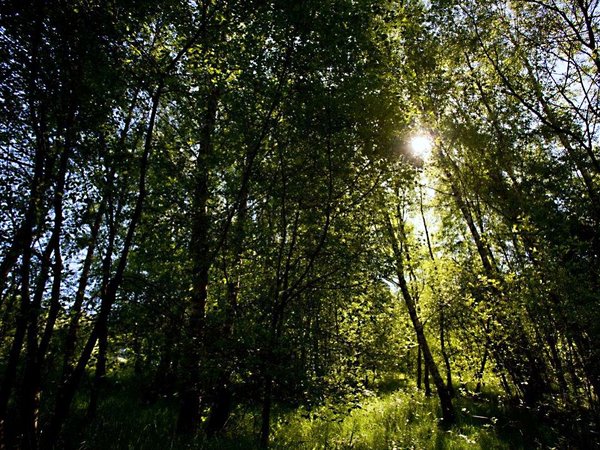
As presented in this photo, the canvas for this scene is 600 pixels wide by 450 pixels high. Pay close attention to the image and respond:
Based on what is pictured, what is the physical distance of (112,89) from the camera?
4.37m

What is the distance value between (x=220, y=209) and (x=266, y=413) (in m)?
3.62

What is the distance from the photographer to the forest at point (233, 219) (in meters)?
4.49

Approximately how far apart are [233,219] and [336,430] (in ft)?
22.6

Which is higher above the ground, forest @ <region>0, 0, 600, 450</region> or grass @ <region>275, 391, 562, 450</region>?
forest @ <region>0, 0, 600, 450</region>

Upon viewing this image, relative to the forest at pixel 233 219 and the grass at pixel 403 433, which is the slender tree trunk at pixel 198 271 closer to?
the forest at pixel 233 219

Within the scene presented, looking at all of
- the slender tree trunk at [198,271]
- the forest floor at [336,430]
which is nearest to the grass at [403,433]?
the forest floor at [336,430]

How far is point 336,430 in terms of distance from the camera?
9484 millimetres

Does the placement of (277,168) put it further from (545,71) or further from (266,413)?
(545,71)

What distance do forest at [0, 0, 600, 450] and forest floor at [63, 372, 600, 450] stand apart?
0.38 ft

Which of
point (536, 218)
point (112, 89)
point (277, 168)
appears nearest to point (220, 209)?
point (277, 168)

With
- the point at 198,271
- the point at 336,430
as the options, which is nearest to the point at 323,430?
the point at 336,430

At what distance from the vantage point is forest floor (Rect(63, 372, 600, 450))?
6.13 meters

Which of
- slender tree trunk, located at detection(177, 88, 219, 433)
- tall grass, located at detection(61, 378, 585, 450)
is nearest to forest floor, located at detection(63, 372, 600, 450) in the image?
tall grass, located at detection(61, 378, 585, 450)

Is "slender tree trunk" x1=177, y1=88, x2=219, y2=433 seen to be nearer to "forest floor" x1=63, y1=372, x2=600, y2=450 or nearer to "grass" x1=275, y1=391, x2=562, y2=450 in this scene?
"forest floor" x1=63, y1=372, x2=600, y2=450
